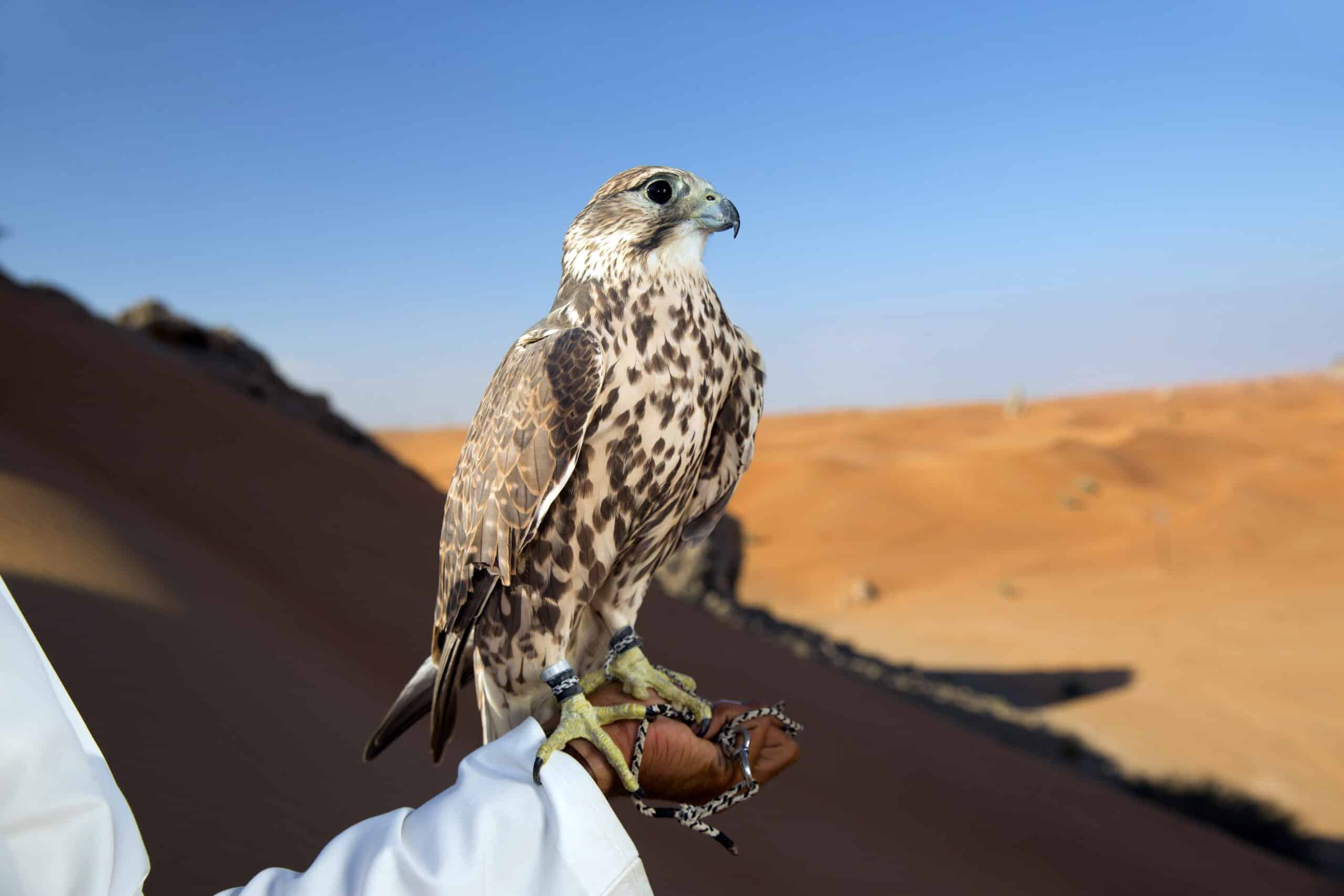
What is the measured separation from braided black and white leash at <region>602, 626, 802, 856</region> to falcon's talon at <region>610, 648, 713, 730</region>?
0.01 meters

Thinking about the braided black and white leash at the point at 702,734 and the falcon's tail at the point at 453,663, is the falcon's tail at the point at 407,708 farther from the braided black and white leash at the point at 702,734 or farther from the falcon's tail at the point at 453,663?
the braided black and white leash at the point at 702,734

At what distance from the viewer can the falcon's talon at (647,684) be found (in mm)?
1948

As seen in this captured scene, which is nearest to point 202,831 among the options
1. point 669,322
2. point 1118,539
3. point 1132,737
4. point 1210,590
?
point 669,322

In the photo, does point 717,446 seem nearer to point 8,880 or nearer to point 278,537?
point 8,880

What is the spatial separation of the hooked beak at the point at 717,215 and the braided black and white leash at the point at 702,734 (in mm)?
970

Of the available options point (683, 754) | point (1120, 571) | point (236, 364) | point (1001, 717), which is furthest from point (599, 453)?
point (1120, 571)

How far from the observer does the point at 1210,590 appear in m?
13.4

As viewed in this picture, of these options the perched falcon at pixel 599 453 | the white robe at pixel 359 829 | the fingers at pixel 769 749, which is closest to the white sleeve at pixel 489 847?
the white robe at pixel 359 829

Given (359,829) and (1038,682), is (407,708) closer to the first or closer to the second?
(359,829)

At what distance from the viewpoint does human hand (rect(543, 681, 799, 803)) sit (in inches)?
68.0

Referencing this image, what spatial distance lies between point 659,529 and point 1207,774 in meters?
7.94

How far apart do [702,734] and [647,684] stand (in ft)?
0.56

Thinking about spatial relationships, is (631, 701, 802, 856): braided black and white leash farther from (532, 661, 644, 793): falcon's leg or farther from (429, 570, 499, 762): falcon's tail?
(429, 570, 499, 762): falcon's tail

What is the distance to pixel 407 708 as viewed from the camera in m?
2.19
